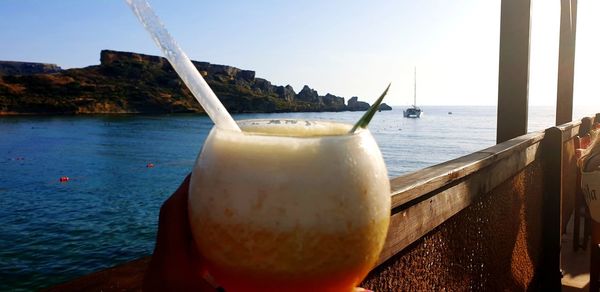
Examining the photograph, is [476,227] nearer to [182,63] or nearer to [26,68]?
[182,63]

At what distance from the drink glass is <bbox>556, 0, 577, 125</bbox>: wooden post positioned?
6.55 metres

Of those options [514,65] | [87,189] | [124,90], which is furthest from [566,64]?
[124,90]

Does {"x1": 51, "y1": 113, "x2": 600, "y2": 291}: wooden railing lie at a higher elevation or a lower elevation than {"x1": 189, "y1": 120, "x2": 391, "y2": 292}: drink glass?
lower

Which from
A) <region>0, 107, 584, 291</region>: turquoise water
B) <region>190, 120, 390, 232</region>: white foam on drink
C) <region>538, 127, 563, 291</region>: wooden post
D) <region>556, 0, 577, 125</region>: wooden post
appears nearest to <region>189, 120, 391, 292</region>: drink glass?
<region>190, 120, 390, 232</region>: white foam on drink

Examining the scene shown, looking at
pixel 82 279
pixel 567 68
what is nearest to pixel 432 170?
pixel 82 279

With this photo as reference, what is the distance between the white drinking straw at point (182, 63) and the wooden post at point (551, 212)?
363cm

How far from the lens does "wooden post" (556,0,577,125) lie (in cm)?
613

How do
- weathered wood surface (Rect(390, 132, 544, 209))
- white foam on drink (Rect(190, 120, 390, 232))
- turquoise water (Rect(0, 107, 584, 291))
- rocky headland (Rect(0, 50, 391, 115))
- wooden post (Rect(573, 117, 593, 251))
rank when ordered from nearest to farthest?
white foam on drink (Rect(190, 120, 390, 232)) → weathered wood surface (Rect(390, 132, 544, 209)) → wooden post (Rect(573, 117, 593, 251)) → turquoise water (Rect(0, 107, 584, 291)) → rocky headland (Rect(0, 50, 391, 115))

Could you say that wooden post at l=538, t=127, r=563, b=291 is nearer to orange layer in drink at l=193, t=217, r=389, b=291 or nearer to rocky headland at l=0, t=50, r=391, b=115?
orange layer in drink at l=193, t=217, r=389, b=291

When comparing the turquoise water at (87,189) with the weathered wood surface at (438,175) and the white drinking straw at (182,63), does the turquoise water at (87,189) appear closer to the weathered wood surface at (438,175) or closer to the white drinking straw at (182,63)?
the white drinking straw at (182,63)

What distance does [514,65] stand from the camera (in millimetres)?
3299

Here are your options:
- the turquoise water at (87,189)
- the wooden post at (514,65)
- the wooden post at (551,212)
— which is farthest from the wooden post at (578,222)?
the turquoise water at (87,189)

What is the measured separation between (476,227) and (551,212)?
1.88 metres

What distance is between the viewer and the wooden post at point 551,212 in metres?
3.68
